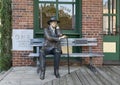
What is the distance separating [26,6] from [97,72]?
333 cm

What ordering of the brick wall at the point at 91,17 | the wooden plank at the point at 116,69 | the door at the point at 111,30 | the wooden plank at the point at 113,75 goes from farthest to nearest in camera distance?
1. the door at the point at 111,30
2. the brick wall at the point at 91,17
3. the wooden plank at the point at 116,69
4. the wooden plank at the point at 113,75

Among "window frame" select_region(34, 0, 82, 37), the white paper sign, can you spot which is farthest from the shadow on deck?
"window frame" select_region(34, 0, 82, 37)

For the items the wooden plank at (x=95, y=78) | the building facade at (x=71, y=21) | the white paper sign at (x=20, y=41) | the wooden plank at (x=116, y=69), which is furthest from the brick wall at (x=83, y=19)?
the wooden plank at (x=95, y=78)

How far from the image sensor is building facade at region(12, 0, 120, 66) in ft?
39.4

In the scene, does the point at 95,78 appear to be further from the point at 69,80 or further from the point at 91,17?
the point at 91,17

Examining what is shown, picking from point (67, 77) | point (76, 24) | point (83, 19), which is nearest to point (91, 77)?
point (67, 77)

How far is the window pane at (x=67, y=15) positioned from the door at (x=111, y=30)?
3.91ft

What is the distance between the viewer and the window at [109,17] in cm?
1277

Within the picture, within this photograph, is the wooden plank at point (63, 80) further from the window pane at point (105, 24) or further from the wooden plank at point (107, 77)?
the window pane at point (105, 24)

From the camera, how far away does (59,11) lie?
12.4 m

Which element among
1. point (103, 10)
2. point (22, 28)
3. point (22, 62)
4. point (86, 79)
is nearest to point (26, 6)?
point (22, 28)

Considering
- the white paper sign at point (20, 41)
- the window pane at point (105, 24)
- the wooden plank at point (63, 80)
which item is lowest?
the wooden plank at point (63, 80)

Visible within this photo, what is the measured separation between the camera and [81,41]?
11.9 metres

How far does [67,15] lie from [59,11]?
318mm
